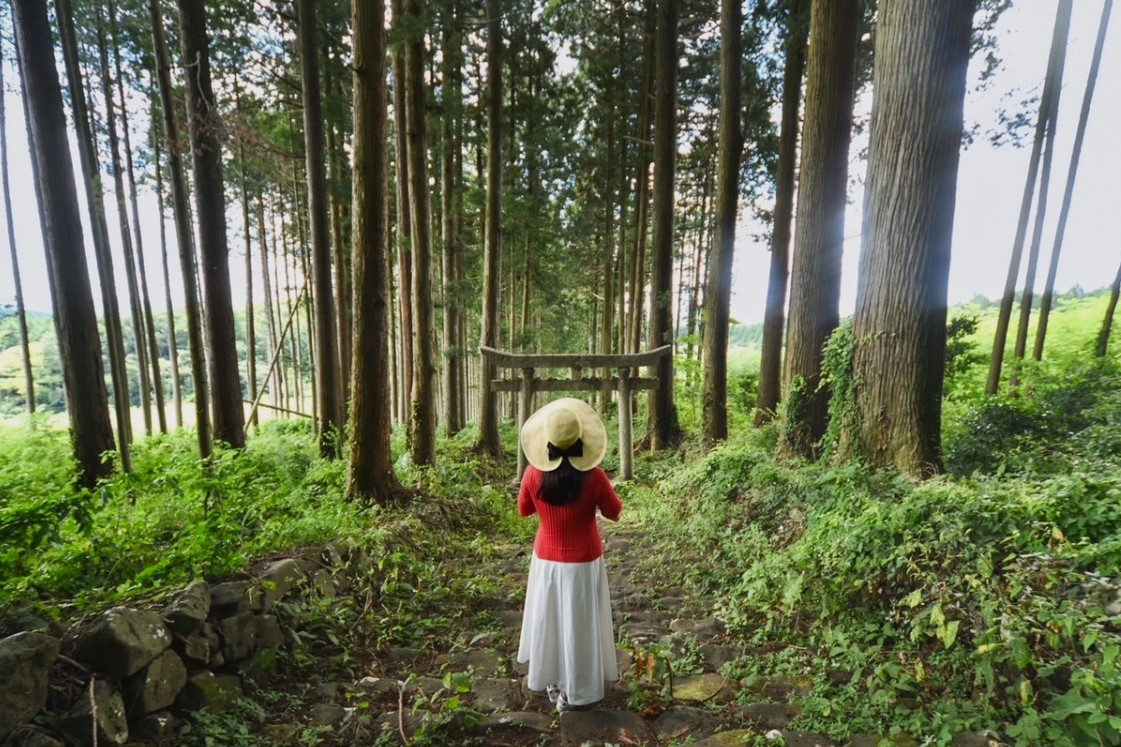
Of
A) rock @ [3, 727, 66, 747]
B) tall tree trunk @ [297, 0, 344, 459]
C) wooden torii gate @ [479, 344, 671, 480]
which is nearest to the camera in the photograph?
rock @ [3, 727, 66, 747]

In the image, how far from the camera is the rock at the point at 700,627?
3684 mm

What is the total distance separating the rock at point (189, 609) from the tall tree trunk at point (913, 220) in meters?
5.02

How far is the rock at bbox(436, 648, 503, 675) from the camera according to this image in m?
3.36

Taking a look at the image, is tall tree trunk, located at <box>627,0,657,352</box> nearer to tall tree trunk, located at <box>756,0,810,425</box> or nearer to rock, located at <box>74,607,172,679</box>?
tall tree trunk, located at <box>756,0,810,425</box>

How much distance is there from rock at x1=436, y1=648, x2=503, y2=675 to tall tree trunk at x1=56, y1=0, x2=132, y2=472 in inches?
163

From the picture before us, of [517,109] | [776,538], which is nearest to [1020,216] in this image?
[776,538]

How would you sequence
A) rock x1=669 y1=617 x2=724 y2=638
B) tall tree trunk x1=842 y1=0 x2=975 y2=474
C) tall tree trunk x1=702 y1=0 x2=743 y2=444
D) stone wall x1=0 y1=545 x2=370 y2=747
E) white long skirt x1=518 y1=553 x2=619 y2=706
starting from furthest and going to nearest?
1. tall tree trunk x1=702 y1=0 x2=743 y2=444
2. tall tree trunk x1=842 y1=0 x2=975 y2=474
3. rock x1=669 y1=617 x2=724 y2=638
4. white long skirt x1=518 y1=553 x2=619 y2=706
5. stone wall x1=0 y1=545 x2=370 y2=747

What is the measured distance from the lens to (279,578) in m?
3.54

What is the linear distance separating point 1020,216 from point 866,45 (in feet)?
14.0

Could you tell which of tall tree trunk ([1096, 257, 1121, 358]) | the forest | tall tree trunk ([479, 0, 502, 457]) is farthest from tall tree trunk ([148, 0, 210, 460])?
tall tree trunk ([1096, 257, 1121, 358])

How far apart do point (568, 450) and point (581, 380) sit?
6009 millimetres

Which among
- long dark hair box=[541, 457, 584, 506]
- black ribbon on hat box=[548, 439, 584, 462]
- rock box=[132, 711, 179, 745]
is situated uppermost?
black ribbon on hat box=[548, 439, 584, 462]

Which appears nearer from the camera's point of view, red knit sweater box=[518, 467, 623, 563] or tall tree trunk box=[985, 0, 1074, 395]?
red knit sweater box=[518, 467, 623, 563]

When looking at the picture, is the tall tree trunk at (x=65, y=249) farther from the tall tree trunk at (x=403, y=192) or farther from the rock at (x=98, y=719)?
the tall tree trunk at (x=403, y=192)
